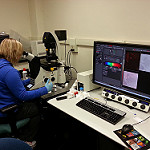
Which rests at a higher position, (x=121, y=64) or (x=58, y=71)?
(x=121, y=64)

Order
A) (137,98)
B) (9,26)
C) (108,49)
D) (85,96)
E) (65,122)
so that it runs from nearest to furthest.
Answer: (137,98)
(108,49)
(85,96)
(65,122)
(9,26)

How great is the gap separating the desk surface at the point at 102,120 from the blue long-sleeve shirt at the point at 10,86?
312mm

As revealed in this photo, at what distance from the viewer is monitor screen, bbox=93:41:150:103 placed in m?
1.31

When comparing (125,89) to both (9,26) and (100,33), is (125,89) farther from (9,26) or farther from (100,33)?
(9,26)

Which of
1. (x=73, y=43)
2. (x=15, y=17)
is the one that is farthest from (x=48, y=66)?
(x=15, y=17)

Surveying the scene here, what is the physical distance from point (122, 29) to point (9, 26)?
226cm

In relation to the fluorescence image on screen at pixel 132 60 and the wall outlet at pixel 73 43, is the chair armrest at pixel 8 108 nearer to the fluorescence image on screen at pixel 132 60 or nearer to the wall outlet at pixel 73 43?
the fluorescence image on screen at pixel 132 60

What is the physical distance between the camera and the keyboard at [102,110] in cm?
128

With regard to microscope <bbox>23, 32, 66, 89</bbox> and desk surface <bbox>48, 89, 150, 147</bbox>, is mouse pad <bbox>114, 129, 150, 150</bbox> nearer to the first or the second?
desk surface <bbox>48, 89, 150, 147</bbox>

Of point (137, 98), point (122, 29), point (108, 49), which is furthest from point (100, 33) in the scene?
point (137, 98)

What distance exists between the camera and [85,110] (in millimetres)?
1451

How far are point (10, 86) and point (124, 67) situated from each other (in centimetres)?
105

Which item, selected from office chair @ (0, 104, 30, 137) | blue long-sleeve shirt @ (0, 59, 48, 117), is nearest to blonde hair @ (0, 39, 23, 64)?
blue long-sleeve shirt @ (0, 59, 48, 117)

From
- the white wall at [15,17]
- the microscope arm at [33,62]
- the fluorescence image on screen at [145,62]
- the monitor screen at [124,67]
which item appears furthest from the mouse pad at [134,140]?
the white wall at [15,17]
